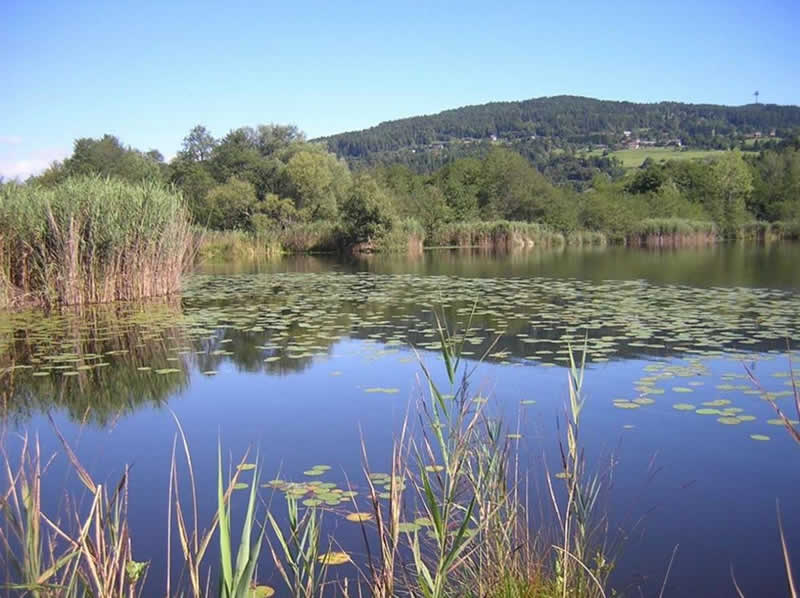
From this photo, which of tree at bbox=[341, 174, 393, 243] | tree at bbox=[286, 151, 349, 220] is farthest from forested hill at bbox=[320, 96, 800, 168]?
tree at bbox=[341, 174, 393, 243]

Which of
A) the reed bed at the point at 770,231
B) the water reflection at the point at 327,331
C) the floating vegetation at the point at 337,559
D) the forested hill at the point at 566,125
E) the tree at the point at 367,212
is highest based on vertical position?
the forested hill at the point at 566,125

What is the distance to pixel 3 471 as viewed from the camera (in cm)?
482

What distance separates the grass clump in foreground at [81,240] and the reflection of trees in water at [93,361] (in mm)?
644

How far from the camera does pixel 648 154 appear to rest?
298 feet

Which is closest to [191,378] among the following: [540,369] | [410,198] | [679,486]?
[540,369]

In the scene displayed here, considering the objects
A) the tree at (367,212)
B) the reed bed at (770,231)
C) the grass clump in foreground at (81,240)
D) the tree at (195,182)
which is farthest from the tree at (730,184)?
the grass clump in foreground at (81,240)

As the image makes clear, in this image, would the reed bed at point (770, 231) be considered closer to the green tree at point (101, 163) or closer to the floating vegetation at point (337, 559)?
the green tree at point (101, 163)

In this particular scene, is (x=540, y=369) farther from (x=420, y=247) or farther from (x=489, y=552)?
(x=420, y=247)

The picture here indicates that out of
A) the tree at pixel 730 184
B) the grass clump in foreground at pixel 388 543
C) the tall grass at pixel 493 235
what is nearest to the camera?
the grass clump in foreground at pixel 388 543

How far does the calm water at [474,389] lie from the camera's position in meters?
3.96

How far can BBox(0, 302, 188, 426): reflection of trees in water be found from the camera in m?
6.64

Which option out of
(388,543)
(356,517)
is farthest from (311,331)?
(388,543)

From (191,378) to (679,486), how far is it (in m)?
5.15

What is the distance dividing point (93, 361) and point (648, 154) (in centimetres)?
9168
